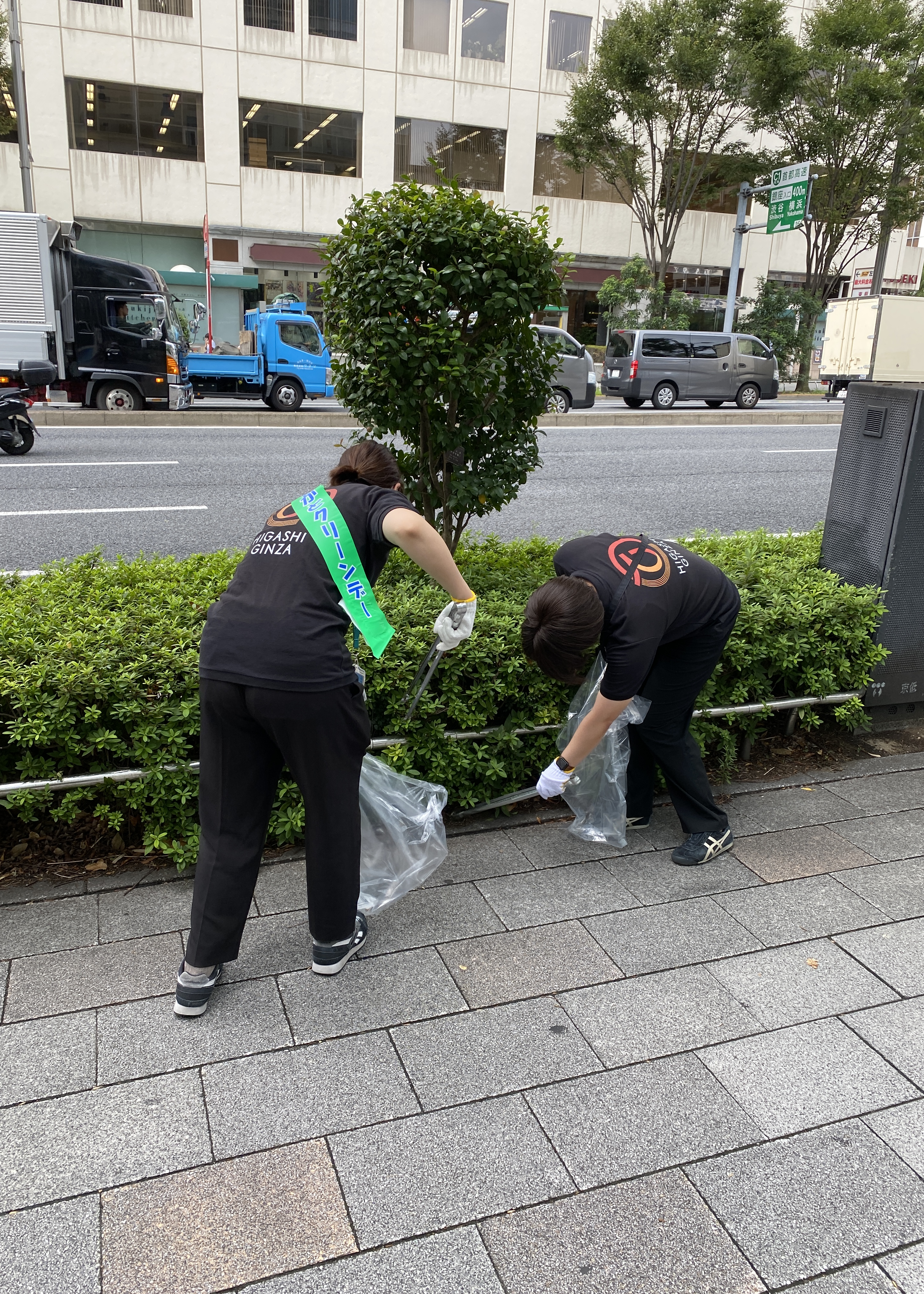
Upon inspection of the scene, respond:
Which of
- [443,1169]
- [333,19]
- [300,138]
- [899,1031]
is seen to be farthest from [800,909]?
[333,19]

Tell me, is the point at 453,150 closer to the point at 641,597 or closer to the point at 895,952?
the point at 641,597

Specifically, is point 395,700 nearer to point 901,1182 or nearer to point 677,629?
point 677,629

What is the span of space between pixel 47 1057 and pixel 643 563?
213cm

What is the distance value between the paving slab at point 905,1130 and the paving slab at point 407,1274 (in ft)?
3.24

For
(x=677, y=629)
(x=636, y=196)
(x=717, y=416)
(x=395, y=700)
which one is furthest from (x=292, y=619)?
(x=636, y=196)

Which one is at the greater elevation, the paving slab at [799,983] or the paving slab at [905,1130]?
the paving slab at [905,1130]

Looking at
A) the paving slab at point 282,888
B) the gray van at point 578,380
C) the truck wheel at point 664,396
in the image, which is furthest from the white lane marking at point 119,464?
the truck wheel at point 664,396

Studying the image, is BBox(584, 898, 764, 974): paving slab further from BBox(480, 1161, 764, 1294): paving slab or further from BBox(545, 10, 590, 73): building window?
BBox(545, 10, 590, 73): building window

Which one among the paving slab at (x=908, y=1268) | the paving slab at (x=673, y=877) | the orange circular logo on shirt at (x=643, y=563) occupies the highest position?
the orange circular logo on shirt at (x=643, y=563)

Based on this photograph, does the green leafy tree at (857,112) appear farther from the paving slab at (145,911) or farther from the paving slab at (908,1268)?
the paving slab at (908,1268)

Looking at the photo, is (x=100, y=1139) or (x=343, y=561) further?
(x=343, y=561)

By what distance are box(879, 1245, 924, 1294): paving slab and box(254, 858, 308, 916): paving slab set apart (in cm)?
171

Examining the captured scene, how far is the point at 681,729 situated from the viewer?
3.36m

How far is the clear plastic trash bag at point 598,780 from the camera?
3.43 m
